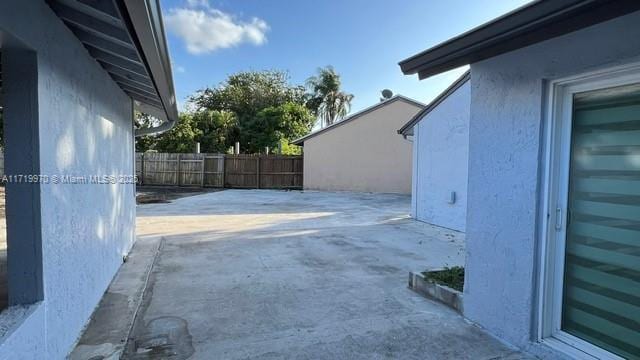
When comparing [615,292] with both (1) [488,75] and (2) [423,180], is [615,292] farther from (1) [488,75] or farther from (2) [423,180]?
(2) [423,180]

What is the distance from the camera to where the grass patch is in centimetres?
450

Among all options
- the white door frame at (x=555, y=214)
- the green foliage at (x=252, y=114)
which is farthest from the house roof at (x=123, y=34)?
the green foliage at (x=252, y=114)

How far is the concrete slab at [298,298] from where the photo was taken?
10.9 feet

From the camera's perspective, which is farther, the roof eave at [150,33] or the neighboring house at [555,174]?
the neighboring house at [555,174]

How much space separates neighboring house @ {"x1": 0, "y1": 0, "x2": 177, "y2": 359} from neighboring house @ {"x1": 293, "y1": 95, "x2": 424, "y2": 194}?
53.4 feet

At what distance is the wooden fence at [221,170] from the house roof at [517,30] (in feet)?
60.8

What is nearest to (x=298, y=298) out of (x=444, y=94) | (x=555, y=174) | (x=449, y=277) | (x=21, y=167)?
(x=449, y=277)

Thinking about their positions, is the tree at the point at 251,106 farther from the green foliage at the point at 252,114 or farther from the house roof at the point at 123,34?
the house roof at the point at 123,34

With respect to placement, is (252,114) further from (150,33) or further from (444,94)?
(150,33)

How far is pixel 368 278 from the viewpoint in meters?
5.35

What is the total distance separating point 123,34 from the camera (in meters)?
3.01

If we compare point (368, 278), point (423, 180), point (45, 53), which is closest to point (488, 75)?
point (368, 278)

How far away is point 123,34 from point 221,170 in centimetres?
1986

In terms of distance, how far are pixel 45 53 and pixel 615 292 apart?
409 cm
